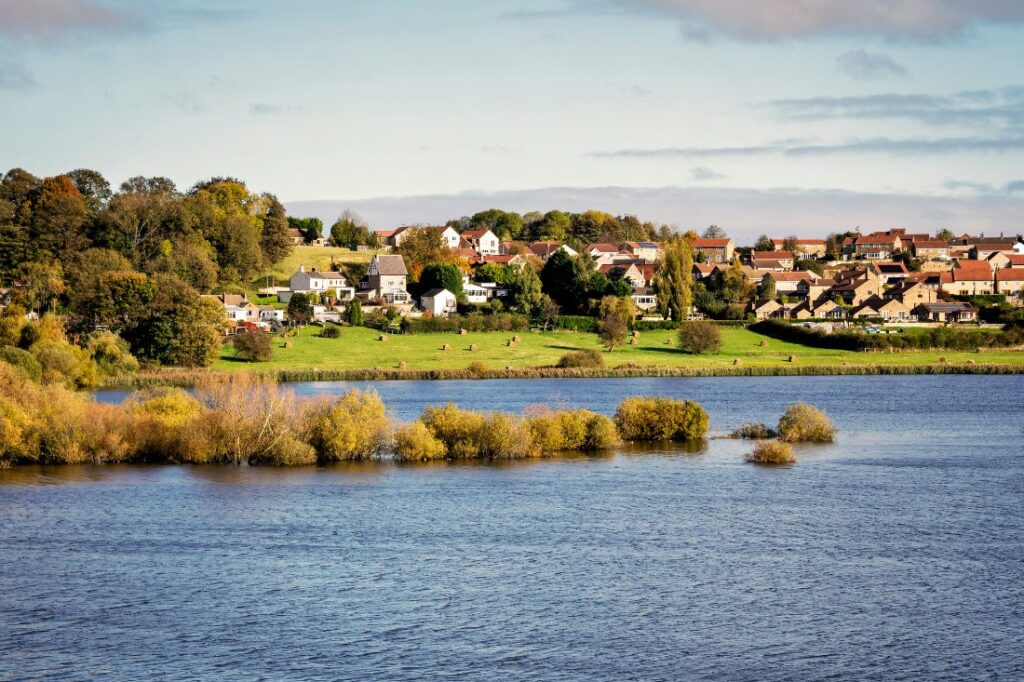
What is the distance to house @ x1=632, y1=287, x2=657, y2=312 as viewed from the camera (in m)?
133

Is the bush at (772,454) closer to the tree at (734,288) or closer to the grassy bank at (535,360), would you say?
the grassy bank at (535,360)

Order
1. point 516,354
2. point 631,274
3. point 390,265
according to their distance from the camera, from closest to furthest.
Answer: point 516,354, point 390,265, point 631,274

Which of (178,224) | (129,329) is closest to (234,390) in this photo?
(129,329)

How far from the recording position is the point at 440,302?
12675cm

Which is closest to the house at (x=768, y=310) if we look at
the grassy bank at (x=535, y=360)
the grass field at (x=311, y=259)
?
the grassy bank at (x=535, y=360)

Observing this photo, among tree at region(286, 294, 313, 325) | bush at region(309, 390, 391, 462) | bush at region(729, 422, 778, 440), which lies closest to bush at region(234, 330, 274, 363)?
tree at region(286, 294, 313, 325)

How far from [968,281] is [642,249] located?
49183 millimetres

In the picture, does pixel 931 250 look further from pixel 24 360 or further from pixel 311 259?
pixel 24 360

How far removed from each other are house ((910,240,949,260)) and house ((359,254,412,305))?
83663 millimetres

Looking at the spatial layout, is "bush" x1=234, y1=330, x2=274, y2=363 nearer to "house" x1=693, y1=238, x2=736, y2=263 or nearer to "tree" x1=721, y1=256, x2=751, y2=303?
"tree" x1=721, y1=256, x2=751, y2=303

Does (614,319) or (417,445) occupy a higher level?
(614,319)

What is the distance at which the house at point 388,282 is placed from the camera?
5143 inches

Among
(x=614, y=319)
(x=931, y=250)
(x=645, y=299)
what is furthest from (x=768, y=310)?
(x=931, y=250)

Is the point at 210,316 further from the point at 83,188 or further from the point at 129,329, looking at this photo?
the point at 83,188
